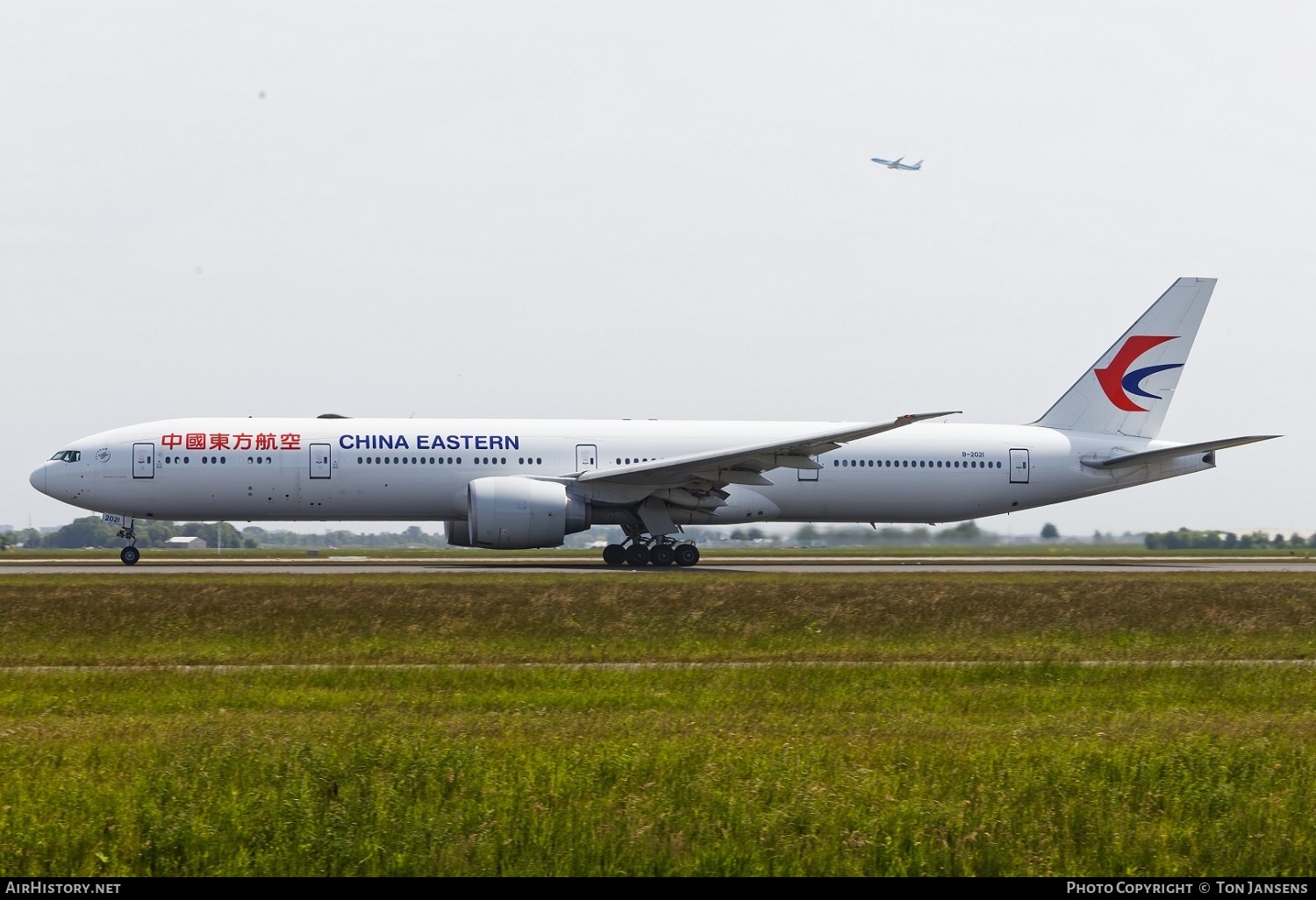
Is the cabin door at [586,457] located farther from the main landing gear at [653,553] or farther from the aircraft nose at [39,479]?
the aircraft nose at [39,479]

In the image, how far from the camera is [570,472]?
124 feet

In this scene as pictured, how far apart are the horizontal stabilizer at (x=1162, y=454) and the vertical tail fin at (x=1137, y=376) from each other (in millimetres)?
1594

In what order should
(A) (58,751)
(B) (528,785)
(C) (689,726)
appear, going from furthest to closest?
(C) (689,726)
(A) (58,751)
(B) (528,785)

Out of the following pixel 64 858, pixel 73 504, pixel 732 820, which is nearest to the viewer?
pixel 64 858

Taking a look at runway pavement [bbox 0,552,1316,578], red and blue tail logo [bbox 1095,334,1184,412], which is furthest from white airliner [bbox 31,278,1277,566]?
red and blue tail logo [bbox 1095,334,1184,412]

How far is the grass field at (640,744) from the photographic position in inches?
333

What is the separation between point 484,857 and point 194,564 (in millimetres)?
32014

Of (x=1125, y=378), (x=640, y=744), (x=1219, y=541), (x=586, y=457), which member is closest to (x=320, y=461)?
(x=586, y=457)

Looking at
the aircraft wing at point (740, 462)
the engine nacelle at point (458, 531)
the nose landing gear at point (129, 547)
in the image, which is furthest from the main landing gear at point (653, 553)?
the nose landing gear at point (129, 547)

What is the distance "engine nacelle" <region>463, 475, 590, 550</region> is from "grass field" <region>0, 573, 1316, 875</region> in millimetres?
12804

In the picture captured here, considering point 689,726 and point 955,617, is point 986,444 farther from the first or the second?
point 689,726

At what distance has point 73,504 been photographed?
1455 inches

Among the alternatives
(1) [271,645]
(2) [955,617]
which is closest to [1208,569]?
(2) [955,617]

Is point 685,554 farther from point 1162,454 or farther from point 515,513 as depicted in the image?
point 1162,454
